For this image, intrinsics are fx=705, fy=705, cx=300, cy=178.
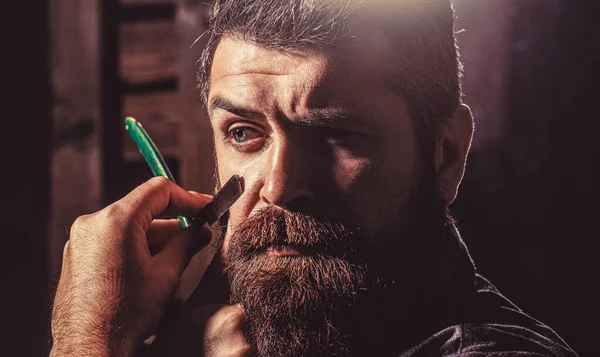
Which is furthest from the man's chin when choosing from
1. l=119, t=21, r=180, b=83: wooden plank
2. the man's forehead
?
l=119, t=21, r=180, b=83: wooden plank

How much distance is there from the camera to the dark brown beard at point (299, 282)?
1740mm

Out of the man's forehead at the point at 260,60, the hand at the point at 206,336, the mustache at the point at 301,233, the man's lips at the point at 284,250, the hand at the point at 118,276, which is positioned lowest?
the hand at the point at 206,336

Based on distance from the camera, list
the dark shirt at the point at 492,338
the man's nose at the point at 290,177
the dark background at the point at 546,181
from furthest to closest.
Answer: the dark background at the point at 546,181 → the man's nose at the point at 290,177 → the dark shirt at the point at 492,338

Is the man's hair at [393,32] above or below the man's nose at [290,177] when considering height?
above

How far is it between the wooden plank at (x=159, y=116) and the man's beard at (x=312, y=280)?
1.33m

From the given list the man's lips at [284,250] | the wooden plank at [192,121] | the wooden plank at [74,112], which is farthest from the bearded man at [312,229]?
the wooden plank at [74,112]

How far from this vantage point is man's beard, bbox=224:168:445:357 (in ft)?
5.72

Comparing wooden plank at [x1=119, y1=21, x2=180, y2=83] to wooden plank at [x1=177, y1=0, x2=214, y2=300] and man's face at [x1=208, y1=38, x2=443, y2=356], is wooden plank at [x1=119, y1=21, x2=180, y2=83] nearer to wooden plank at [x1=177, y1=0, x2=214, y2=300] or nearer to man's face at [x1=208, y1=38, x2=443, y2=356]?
wooden plank at [x1=177, y1=0, x2=214, y2=300]

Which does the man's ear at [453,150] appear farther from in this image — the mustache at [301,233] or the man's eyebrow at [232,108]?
the man's eyebrow at [232,108]

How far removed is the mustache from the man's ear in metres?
0.38

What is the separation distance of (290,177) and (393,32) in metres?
0.48

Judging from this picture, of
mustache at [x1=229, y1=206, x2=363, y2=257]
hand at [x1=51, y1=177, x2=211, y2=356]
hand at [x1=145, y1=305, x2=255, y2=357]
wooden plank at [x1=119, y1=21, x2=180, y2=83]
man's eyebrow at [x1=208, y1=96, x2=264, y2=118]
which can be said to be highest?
man's eyebrow at [x1=208, y1=96, x2=264, y2=118]

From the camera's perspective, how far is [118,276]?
180cm

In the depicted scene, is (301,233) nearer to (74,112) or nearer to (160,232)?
(160,232)
